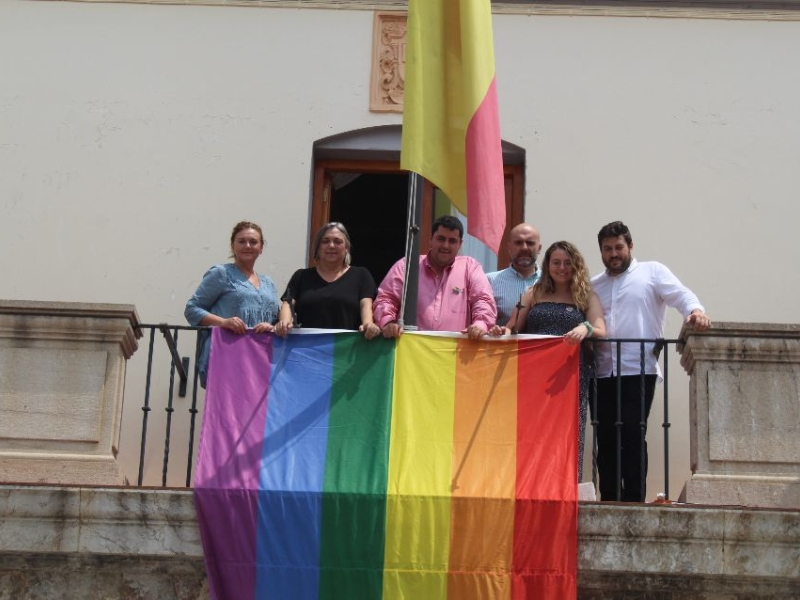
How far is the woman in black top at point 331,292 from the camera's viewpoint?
10250mm

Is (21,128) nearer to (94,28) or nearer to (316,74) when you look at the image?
(94,28)

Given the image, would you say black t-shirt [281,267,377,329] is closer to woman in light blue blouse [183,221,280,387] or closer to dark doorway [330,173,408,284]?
woman in light blue blouse [183,221,280,387]

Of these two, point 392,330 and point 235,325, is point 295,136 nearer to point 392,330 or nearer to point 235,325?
point 235,325

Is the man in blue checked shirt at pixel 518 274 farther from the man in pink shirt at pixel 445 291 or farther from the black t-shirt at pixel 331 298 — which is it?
the black t-shirt at pixel 331 298

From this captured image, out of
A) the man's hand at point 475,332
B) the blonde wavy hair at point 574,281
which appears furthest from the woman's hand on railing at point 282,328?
the blonde wavy hair at point 574,281

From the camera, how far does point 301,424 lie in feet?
32.2

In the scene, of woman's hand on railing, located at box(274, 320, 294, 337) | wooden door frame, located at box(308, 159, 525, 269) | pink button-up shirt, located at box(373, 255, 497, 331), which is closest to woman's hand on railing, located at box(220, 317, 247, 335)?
woman's hand on railing, located at box(274, 320, 294, 337)

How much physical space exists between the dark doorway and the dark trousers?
9.56ft

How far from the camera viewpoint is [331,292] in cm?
1028

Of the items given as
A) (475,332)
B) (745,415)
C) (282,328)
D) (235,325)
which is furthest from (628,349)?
(235,325)

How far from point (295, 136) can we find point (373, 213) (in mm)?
2150

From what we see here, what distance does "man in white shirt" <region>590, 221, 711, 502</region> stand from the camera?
33.1 ft

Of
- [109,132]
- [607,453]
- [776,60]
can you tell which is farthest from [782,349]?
[109,132]

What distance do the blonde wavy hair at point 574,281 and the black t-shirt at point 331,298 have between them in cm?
98
